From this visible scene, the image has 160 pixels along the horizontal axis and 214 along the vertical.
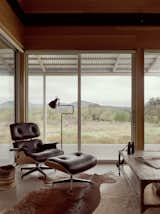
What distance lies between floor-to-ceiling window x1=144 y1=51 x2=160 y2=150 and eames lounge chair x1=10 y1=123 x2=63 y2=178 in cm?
214

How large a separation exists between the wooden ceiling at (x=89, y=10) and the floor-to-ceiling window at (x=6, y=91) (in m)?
0.80

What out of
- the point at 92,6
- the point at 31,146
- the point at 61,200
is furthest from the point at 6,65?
the point at 61,200

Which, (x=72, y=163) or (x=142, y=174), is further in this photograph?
(x=72, y=163)

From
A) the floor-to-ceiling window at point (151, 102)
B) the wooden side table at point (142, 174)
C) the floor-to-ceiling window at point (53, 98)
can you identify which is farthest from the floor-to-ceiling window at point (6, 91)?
the floor-to-ceiling window at point (151, 102)

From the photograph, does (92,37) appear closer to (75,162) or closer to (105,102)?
(105,102)

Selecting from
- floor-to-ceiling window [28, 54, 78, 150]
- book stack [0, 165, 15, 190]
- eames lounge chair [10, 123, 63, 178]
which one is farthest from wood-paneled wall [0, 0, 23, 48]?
book stack [0, 165, 15, 190]

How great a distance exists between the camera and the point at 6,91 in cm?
505

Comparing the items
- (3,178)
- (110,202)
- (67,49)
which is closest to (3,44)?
(67,49)

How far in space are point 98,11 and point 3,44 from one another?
186 cm

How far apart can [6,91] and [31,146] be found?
1.10 meters

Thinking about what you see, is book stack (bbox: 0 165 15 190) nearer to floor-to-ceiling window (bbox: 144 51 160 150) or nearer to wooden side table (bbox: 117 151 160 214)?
wooden side table (bbox: 117 151 160 214)

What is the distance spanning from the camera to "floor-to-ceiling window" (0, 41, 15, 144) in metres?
4.79

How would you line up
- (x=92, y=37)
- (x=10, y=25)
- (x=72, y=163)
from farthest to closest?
(x=92, y=37) → (x=10, y=25) → (x=72, y=163)

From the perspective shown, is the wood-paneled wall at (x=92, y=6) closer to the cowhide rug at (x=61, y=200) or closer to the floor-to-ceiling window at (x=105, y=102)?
the floor-to-ceiling window at (x=105, y=102)
